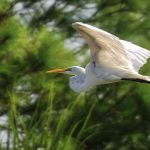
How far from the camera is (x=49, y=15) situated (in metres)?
4.95

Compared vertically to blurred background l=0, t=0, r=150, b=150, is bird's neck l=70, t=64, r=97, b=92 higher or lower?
higher

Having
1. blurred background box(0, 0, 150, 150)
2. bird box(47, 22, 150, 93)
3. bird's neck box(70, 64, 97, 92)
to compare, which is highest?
bird box(47, 22, 150, 93)

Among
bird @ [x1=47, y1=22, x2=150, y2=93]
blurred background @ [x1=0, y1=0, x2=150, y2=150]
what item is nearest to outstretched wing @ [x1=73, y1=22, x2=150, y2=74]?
bird @ [x1=47, y1=22, x2=150, y2=93]

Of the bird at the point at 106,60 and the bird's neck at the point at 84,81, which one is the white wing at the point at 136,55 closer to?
the bird at the point at 106,60

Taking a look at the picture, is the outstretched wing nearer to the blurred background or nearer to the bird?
the bird

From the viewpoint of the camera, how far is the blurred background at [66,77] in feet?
14.9

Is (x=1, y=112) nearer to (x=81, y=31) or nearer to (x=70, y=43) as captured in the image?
(x=70, y=43)

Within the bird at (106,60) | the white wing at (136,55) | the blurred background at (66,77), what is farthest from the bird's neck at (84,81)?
the blurred background at (66,77)

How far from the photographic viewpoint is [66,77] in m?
4.79

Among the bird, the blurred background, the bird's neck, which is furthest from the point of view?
the blurred background

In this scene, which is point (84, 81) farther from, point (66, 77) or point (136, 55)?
point (66, 77)

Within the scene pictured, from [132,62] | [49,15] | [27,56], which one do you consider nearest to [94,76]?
[132,62]

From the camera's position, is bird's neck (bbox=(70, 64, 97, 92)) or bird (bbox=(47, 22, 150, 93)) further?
bird's neck (bbox=(70, 64, 97, 92))

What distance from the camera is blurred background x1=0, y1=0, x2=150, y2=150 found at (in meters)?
4.55
